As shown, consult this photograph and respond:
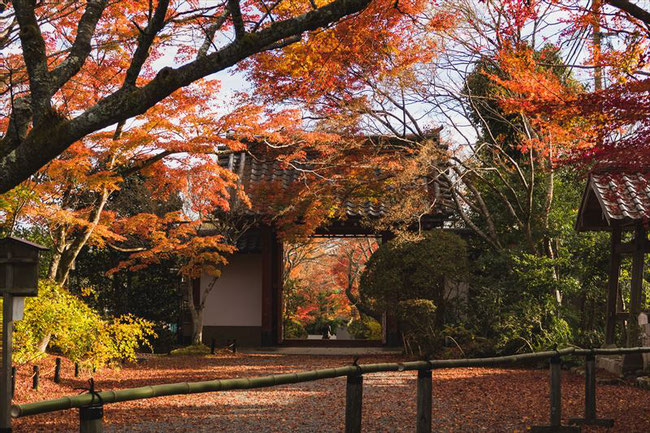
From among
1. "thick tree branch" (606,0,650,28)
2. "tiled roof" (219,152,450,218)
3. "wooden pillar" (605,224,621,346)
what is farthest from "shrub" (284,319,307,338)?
"thick tree branch" (606,0,650,28)

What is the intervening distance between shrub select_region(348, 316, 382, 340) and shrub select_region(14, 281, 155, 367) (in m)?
11.2

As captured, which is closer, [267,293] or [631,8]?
[631,8]

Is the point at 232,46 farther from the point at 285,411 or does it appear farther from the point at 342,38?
the point at 342,38

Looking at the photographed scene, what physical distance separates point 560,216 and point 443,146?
2.88 meters

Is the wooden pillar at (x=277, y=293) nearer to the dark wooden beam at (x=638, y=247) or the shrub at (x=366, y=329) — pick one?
the shrub at (x=366, y=329)

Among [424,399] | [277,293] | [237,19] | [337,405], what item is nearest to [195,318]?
[277,293]

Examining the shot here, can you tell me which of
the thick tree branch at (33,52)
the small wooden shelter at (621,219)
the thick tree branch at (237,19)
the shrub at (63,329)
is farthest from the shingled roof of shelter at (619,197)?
the shrub at (63,329)

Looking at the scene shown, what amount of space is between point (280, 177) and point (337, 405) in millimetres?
9710

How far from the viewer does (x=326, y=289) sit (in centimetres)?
2869

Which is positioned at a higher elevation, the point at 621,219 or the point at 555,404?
the point at 621,219

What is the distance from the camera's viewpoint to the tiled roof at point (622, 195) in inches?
379

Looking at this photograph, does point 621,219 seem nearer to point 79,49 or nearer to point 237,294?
point 79,49

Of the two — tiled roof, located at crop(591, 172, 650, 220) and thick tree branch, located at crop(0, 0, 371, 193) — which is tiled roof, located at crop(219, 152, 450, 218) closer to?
tiled roof, located at crop(591, 172, 650, 220)

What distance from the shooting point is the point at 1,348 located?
578 cm
